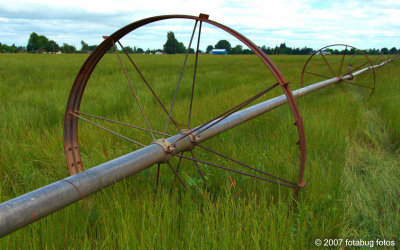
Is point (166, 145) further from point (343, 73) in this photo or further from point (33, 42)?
point (33, 42)

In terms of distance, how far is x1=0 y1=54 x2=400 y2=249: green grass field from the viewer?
1092 mm

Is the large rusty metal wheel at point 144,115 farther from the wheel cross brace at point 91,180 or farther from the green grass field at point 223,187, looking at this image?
the green grass field at point 223,187

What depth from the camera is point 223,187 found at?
159cm

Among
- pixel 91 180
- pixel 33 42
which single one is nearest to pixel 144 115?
pixel 91 180

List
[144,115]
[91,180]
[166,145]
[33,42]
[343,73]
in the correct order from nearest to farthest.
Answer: [91,180], [166,145], [144,115], [343,73], [33,42]

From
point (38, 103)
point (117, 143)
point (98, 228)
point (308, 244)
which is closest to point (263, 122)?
point (117, 143)

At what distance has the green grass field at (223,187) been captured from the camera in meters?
1.09

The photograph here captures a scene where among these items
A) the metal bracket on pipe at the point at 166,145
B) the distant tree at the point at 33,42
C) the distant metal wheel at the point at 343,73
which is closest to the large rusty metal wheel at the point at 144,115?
the metal bracket on pipe at the point at 166,145

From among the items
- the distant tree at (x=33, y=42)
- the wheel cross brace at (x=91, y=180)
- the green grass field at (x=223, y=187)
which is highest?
the distant tree at (x=33, y=42)

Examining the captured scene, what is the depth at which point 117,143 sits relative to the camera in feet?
7.40

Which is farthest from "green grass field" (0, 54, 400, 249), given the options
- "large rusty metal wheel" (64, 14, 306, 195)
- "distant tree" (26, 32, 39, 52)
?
"distant tree" (26, 32, 39, 52)

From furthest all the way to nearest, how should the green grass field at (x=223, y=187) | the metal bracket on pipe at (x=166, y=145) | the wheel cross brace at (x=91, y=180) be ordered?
the metal bracket on pipe at (x=166, y=145)
the green grass field at (x=223, y=187)
the wheel cross brace at (x=91, y=180)

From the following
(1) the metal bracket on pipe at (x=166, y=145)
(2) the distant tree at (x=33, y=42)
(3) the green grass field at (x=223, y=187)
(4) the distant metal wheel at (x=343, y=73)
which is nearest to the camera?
(3) the green grass field at (x=223, y=187)

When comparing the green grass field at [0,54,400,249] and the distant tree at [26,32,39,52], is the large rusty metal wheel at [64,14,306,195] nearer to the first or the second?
the green grass field at [0,54,400,249]
